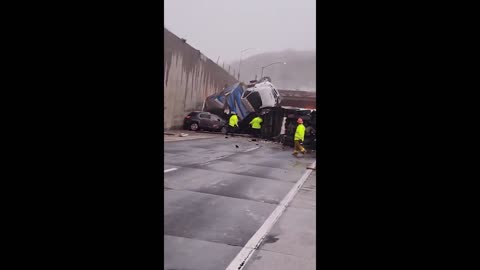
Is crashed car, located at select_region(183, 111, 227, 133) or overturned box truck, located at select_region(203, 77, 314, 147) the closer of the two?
crashed car, located at select_region(183, 111, 227, 133)

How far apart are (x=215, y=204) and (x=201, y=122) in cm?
2102

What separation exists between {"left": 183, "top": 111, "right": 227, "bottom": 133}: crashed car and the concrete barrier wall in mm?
761

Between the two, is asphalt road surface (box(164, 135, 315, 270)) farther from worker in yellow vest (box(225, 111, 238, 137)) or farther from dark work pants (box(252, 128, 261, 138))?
worker in yellow vest (box(225, 111, 238, 137))

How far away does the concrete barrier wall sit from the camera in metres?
25.2

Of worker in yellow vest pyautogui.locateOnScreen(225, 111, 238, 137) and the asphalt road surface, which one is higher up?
worker in yellow vest pyautogui.locateOnScreen(225, 111, 238, 137)

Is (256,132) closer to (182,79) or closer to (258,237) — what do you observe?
(182,79)

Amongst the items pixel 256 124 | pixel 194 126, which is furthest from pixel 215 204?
pixel 194 126

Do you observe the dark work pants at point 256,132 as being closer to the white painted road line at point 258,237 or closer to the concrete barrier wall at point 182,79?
the concrete barrier wall at point 182,79

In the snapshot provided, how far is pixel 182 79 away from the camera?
27.9 meters

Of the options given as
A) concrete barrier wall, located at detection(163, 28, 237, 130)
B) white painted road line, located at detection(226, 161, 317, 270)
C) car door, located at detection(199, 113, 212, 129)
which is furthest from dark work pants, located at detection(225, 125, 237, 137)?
white painted road line, located at detection(226, 161, 317, 270)
